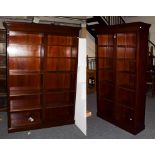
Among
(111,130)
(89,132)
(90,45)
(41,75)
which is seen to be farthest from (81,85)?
(90,45)

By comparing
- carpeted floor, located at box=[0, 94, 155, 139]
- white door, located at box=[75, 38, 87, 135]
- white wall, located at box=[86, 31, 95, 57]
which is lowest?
carpeted floor, located at box=[0, 94, 155, 139]

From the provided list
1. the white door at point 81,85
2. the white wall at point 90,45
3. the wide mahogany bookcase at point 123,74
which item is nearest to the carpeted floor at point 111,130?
the wide mahogany bookcase at point 123,74

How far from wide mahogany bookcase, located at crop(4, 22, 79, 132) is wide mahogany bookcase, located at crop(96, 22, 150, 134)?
0.74 m

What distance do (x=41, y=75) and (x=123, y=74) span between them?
1.58 m

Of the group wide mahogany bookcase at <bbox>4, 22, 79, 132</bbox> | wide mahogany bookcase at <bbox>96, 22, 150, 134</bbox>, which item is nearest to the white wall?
wide mahogany bookcase at <bbox>96, 22, 150, 134</bbox>

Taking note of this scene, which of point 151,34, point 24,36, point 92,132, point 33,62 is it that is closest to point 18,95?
point 33,62

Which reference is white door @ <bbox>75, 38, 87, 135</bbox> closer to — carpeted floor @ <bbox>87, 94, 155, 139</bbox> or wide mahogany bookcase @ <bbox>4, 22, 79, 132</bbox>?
wide mahogany bookcase @ <bbox>4, 22, 79, 132</bbox>

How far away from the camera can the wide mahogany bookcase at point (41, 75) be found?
373 cm

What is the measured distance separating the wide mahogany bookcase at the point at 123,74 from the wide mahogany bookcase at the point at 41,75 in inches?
29.2

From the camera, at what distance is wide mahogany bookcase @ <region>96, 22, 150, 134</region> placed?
3.55m

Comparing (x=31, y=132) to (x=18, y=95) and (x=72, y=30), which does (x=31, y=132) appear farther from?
(x=72, y=30)

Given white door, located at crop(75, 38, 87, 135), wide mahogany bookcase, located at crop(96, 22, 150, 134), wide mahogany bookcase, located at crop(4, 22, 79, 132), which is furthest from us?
white door, located at crop(75, 38, 87, 135)

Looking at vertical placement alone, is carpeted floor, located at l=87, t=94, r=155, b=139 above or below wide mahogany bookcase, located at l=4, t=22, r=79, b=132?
below

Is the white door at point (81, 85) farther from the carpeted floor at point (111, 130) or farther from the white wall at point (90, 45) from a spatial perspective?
the white wall at point (90, 45)
